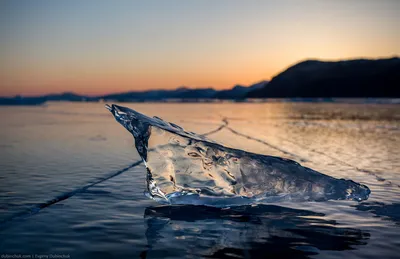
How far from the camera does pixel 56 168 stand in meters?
11.0

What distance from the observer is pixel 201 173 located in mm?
7395

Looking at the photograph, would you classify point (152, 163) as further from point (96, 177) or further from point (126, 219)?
point (96, 177)

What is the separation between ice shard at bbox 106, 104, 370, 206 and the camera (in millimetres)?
7348

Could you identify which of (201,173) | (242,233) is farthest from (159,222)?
(201,173)

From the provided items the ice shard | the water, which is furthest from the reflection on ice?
the ice shard

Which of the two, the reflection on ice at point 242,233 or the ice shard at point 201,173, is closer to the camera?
the reflection on ice at point 242,233

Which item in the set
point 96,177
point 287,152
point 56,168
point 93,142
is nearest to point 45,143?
point 93,142

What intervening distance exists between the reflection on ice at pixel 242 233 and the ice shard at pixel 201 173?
0.24m

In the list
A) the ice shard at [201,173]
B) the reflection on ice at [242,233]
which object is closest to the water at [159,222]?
the reflection on ice at [242,233]

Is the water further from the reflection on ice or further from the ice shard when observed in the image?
the ice shard

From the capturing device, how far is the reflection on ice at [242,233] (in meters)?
5.00

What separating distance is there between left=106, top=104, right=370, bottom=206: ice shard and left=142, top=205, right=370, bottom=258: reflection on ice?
0.24 meters

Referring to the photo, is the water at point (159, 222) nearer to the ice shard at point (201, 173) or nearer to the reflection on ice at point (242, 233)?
the reflection on ice at point (242, 233)

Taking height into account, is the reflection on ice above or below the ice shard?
below
